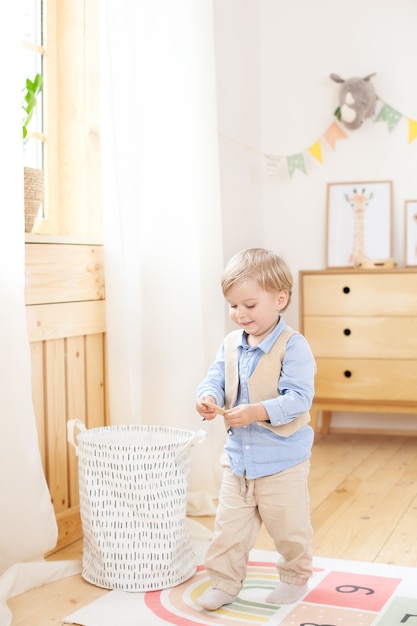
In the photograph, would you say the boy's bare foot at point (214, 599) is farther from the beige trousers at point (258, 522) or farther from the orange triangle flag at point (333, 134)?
the orange triangle flag at point (333, 134)

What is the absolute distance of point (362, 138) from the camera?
3826 millimetres

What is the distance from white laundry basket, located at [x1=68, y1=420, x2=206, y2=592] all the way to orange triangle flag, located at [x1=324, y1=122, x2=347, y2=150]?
220 centimetres

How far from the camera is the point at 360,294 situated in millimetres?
3521

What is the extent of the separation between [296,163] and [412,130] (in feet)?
1.78

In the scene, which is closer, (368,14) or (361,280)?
(361,280)

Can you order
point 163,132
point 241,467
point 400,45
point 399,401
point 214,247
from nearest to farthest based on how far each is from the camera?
point 241,467, point 163,132, point 214,247, point 399,401, point 400,45

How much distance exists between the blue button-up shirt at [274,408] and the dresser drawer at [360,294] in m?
1.67

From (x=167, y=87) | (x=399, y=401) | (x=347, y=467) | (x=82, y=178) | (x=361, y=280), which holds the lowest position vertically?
(x=347, y=467)

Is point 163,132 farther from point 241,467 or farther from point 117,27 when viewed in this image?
point 241,467

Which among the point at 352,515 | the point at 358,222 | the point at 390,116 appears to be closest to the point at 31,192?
the point at 352,515

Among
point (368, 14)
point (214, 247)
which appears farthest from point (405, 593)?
point (368, 14)

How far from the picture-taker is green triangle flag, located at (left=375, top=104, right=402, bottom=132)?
12.3 feet

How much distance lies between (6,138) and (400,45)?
2.38 metres

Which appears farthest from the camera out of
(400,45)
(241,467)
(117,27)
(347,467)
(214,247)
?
(400,45)
